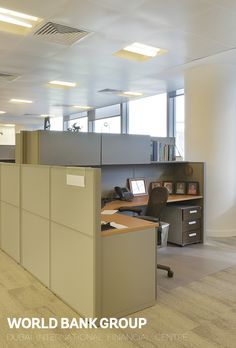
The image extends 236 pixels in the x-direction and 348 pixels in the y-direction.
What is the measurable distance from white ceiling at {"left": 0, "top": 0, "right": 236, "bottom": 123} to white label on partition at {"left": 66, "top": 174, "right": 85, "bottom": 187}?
1833 millimetres

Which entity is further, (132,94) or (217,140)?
(132,94)

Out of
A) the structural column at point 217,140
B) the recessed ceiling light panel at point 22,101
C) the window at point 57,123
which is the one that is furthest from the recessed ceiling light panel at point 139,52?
the window at point 57,123

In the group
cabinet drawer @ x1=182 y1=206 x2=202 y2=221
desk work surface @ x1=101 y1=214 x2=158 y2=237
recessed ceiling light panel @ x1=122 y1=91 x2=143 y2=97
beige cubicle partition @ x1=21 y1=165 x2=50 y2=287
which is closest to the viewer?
desk work surface @ x1=101 y1=214 x2=158 y2=237

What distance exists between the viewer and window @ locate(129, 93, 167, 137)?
7828mm

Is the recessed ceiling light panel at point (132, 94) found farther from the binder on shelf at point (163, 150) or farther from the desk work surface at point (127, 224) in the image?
the desk work surface at point (127, 224)

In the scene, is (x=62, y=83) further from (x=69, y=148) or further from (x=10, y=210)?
(x=10, y=210)

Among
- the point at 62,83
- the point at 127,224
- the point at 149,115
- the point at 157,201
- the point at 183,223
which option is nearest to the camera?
the point at 127,224

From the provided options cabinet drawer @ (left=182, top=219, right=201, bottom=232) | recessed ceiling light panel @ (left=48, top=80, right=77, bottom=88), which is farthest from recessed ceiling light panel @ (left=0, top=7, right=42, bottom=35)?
cabinet drawer @ (left=182, top=219, right=201, bottom=232)

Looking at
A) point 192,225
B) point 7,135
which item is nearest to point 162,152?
point 192,225

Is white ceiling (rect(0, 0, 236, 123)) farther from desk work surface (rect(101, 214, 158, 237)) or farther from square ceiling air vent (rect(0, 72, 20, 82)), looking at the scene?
desk work surface (rect(101, 214, 158, 237))

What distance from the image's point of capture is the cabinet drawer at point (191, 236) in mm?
4637

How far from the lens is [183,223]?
4574mm

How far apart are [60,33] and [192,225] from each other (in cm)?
320

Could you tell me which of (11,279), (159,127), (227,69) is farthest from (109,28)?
(159,127)
